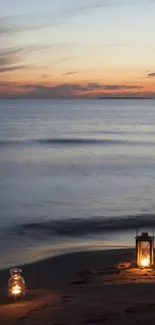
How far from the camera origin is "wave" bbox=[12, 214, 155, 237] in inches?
672

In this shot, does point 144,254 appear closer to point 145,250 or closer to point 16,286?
point 145,250

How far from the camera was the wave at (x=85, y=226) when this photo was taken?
17062mm

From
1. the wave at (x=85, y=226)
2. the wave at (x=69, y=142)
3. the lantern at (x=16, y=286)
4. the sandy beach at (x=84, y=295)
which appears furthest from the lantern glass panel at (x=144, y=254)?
the wave at (x=69, y=142)

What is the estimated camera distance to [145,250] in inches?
421

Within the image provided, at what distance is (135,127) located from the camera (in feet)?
254

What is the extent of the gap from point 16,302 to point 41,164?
92.1 feet

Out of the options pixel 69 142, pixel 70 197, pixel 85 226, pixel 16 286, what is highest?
pixel 69 142

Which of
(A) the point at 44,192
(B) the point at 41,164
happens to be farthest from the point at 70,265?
(B) the point at 41,164

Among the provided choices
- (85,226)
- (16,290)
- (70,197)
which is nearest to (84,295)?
(16,290)

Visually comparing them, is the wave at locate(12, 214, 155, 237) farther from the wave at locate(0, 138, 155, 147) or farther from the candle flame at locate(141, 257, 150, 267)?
the wave at locate(0, 138, 155, 147)

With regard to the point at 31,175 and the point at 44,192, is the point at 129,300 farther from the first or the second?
the point at 31,175

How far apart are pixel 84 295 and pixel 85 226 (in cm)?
888

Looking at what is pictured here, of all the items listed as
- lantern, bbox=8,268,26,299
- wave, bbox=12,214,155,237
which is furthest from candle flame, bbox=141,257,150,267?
wave, bbox=12,214,155,237

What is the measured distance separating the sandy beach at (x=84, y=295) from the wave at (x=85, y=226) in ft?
12.3
